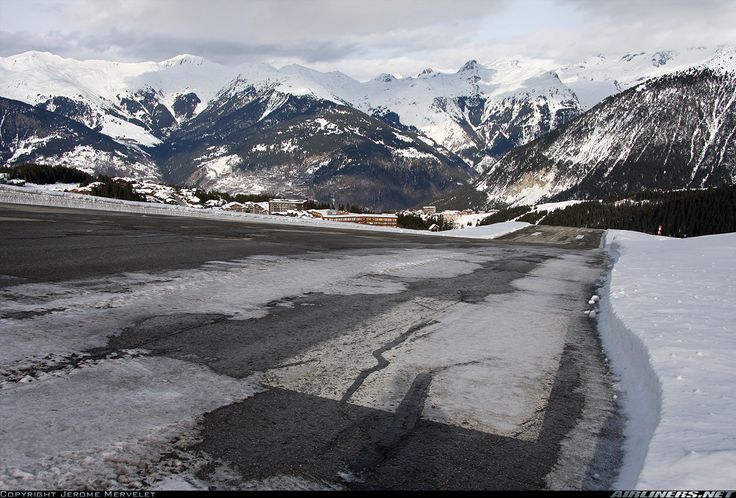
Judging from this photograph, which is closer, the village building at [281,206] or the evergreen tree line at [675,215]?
the evergreen tree line at [675,215]

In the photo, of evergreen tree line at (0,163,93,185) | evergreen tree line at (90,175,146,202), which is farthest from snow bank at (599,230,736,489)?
evergreen tree line at (0,163,93,185)

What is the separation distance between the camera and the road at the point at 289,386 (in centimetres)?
329

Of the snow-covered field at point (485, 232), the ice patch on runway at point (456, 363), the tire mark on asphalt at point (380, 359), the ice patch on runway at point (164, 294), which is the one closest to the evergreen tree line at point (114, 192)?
the snow-covered field at point (485, 232)

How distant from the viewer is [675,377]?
183 inches

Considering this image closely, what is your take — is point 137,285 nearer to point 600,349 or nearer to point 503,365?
point 503,365

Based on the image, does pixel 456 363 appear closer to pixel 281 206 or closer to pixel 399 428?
pixel 399 428

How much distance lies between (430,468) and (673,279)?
31.2 feet

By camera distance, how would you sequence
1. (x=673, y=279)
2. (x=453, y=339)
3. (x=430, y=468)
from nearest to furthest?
→ (x=430, y=468)
(x=453, y=339)
(x=673, y=279)

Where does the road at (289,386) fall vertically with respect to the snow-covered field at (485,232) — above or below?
above

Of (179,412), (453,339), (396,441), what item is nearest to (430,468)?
(396,441)

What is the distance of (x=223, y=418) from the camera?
391 centimetres

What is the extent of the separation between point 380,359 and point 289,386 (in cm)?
123

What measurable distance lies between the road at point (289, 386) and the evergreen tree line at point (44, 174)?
10447 centimetres

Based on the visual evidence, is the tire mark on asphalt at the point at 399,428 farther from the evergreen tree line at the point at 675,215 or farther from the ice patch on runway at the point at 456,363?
the evergreen tree line at the point at 675,215
